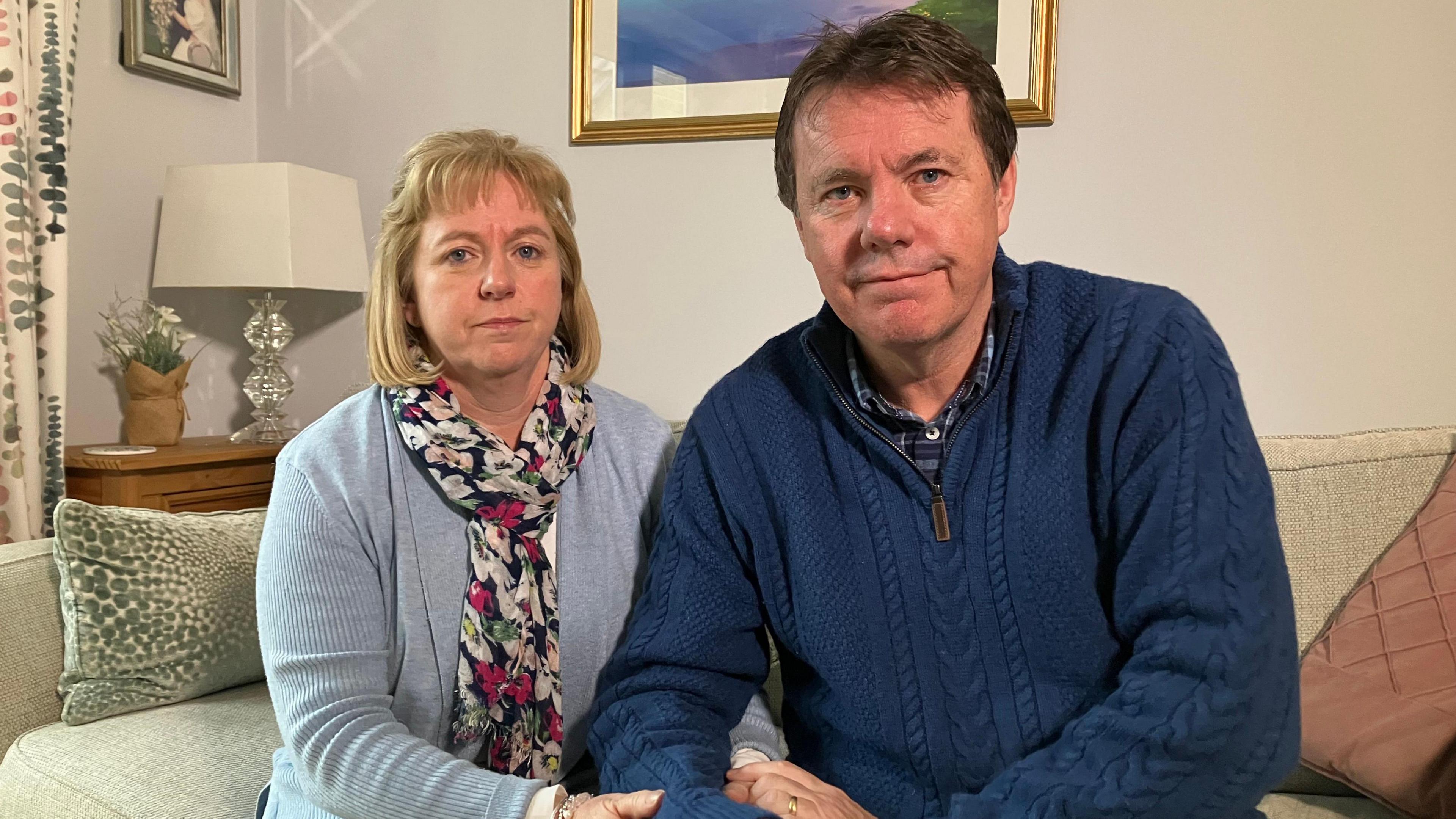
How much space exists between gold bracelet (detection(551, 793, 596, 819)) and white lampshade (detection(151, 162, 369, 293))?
192 centimetres

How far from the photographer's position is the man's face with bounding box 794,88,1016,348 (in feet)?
3.61

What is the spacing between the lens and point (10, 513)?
2.22 m

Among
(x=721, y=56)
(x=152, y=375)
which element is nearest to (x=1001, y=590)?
(x=721, y=56)

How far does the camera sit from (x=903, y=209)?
1.10m

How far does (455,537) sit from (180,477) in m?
1.54

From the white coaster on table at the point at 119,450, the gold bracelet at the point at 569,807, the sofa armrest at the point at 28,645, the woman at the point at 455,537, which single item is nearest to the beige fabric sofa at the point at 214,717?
the sofa armrest at the point at 28,645

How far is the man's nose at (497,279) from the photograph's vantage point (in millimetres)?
1285

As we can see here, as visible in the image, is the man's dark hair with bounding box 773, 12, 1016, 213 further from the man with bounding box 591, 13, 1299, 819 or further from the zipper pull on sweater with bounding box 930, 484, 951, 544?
the zipper pull on sweater with bounding box 930, 484, 951, 544

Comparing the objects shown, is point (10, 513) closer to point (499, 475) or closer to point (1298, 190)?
point (499, 475)

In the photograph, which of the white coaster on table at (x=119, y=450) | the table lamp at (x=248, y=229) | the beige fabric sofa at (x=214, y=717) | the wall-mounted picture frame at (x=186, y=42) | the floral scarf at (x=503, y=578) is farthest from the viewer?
the wall-mounted picture frame at (x=186, y=42)

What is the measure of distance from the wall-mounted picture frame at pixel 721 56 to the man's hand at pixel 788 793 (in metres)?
1.67

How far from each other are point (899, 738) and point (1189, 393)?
1.57ft

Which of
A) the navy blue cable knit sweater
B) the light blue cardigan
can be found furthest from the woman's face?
the navy blue cable knit sweater

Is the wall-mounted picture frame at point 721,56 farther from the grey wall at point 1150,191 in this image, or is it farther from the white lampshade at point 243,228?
the white lampshade at point 243,228
